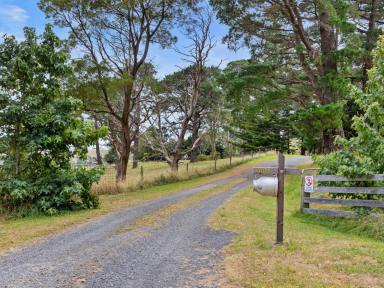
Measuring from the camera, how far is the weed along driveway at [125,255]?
506 centimetres

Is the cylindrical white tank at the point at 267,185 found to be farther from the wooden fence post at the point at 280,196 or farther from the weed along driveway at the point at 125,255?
the weed along driveway at the point at 125,255

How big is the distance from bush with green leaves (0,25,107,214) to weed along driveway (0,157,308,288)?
2116 mm

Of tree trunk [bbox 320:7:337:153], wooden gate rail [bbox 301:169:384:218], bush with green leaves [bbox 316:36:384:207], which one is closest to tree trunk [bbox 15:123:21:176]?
wooden gate rail [bbox 301:169:384:218]

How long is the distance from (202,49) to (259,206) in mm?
16566

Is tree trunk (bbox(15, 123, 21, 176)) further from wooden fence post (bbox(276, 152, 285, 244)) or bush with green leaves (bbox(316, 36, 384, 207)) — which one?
bush with green leaves (bbox(316, 36, 384, 207))

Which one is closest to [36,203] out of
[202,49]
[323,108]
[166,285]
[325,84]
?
[166,285]

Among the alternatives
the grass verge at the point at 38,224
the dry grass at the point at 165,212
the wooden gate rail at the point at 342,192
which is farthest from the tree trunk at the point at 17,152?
the wooden gate rail at the point at 342,192

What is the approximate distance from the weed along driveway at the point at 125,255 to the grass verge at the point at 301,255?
0.38 metres

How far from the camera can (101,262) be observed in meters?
5.87

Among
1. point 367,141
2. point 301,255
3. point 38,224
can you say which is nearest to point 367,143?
point 367,141

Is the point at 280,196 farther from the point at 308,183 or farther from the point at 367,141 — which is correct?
the point at 367,141

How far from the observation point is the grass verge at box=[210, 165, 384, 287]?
4895mm

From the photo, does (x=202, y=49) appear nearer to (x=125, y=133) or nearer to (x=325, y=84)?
(x=125, y=133)

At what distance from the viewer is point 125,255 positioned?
625cm
